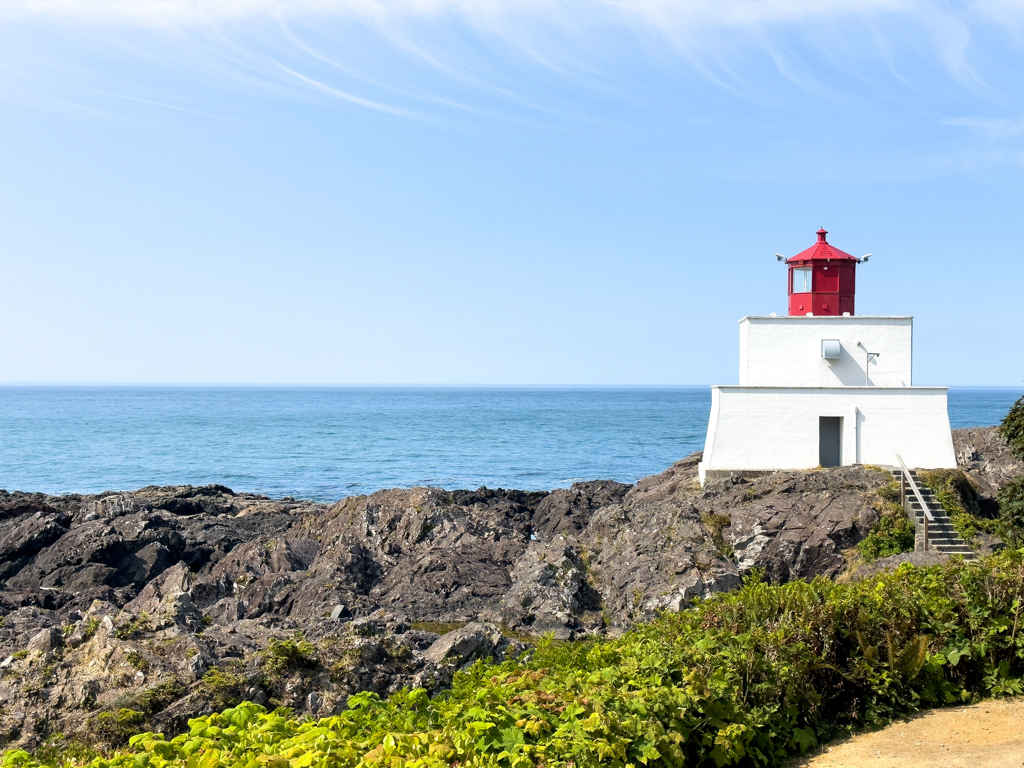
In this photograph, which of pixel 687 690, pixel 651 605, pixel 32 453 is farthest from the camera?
pixel 32 453

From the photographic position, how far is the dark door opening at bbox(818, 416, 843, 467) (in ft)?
80.0

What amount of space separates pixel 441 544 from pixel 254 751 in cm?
1784

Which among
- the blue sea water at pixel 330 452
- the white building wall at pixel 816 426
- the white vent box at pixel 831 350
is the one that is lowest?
the blue sea water at pixel 330 452

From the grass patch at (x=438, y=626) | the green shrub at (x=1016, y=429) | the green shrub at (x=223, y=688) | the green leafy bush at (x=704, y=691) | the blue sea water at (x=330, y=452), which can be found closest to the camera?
the green leafy bush at (x=704, y=691)

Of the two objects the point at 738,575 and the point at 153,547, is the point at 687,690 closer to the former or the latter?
the point at 738,575

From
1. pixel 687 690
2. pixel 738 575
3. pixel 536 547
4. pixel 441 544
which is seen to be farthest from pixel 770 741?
pixel 441 544

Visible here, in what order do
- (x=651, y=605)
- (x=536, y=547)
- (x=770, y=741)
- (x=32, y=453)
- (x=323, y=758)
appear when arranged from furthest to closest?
(x=32, y=453), (x=536, y=547), (x=651, y=605), (x=770, y=741), (x=323, y=758)

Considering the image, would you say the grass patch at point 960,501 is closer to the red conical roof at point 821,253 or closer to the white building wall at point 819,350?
the white building wall at point 819,350

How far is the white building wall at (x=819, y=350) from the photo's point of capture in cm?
2520

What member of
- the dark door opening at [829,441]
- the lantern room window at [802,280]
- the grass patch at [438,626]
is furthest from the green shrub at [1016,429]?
the grass patch at [438,626]

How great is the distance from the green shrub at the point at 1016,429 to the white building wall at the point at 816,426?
5.45 metres

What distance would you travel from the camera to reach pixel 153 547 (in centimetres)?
2319

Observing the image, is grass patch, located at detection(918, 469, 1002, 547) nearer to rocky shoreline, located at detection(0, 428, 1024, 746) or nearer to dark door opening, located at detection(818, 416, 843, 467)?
rocky shoreline, located at detection(0, 428, 1024, 746)

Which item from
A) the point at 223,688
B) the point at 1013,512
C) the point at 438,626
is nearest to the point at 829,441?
the point at 1013,512
